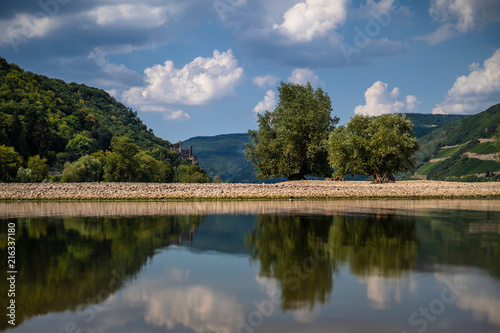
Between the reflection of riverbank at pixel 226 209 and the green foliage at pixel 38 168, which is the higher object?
the green foliage at pixel 38 168

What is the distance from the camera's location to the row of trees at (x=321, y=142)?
50625 millimetres

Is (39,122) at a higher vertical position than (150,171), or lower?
higher

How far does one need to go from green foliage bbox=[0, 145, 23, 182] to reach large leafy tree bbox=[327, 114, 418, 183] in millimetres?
51885

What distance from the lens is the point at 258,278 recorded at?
1155 cm

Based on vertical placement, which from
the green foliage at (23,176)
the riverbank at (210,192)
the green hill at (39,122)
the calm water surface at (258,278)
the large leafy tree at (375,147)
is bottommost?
the calm water surface at (258,278)

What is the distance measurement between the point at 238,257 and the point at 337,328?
6560 millimetres

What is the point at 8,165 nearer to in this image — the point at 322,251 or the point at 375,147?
the point at 375,147

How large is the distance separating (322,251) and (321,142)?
41.8 m

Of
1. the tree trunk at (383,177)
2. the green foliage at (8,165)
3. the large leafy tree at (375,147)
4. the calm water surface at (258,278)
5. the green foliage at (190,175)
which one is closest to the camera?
the calm water surface at (258,278)

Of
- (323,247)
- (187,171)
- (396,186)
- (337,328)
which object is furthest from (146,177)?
(337,328)

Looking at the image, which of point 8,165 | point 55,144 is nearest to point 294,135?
point 8,165

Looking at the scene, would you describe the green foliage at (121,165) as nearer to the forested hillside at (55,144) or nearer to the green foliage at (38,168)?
the forested hillside at (55,144)

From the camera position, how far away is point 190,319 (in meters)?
8.74

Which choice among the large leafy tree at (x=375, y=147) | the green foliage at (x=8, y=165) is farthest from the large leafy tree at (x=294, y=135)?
the green foliage at (x=8, y=165)
